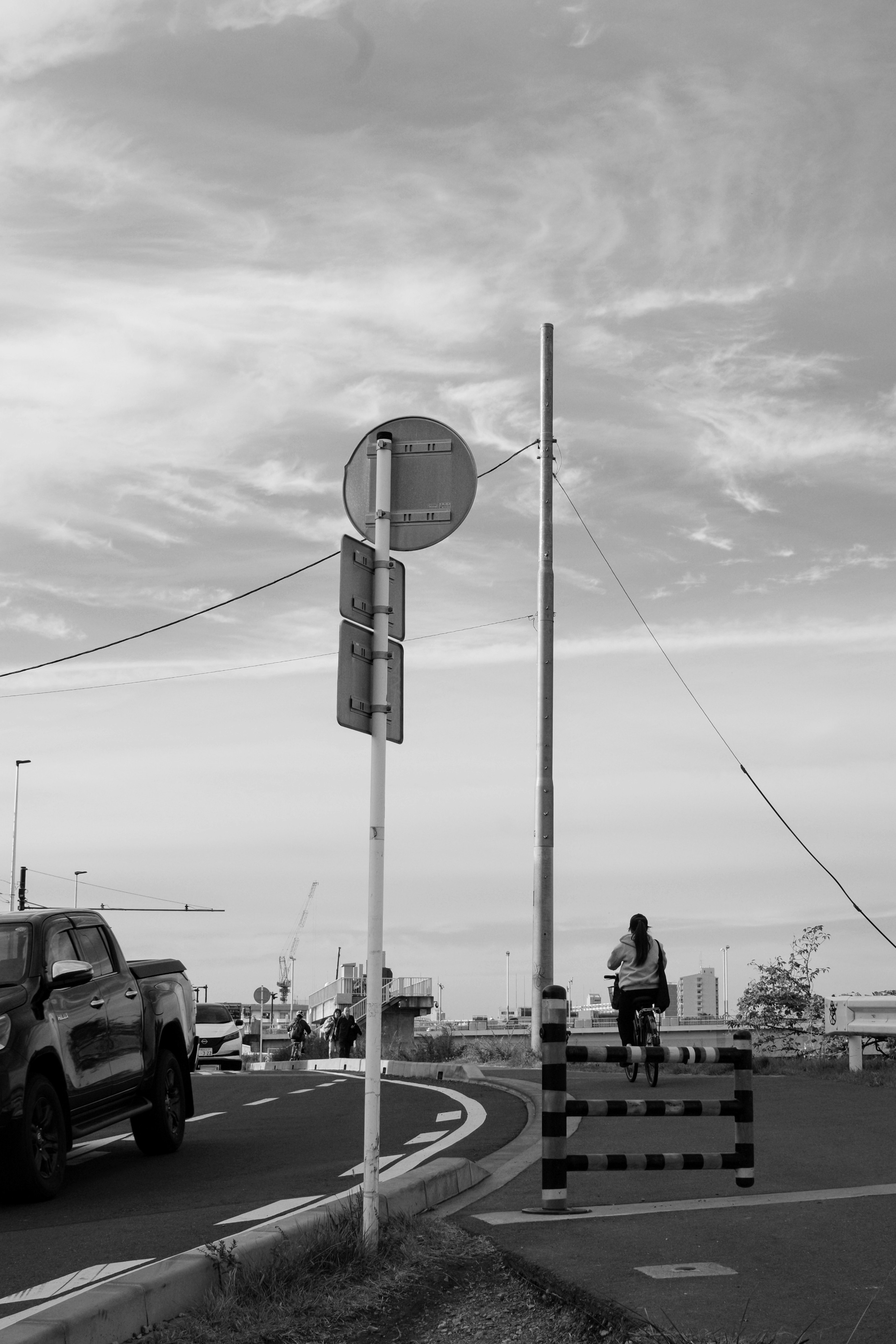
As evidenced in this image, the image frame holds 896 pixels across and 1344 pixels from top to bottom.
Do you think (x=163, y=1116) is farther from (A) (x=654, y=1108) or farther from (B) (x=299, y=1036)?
(B) (x=299, y=1036)

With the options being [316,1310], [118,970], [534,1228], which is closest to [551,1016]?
[534,1228]

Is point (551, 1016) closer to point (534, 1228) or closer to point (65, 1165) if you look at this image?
point (534, 1228)

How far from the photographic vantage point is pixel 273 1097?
18703mm

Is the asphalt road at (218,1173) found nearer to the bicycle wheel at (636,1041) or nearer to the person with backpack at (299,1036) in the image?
the bicycle wheel at (636,1041)

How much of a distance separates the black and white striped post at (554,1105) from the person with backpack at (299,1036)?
41.6 m

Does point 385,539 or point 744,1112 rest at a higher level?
point 385,539

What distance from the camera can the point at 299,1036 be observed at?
48875 millimetres

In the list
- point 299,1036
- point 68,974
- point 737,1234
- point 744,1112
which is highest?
point 68,974

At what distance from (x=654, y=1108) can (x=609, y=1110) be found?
41cm

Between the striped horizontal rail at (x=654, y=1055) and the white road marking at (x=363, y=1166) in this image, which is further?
the white road marking at (x=363, y=1166)

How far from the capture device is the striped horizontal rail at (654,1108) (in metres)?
7.67

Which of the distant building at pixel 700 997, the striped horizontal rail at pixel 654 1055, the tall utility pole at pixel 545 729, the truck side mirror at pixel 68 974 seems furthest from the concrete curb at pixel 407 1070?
the distant building at pixel 700 997

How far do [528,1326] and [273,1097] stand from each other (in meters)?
13.8

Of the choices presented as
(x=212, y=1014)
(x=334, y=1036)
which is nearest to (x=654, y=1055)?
(x=212, y=1014)
